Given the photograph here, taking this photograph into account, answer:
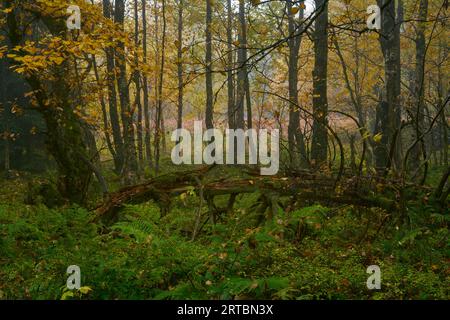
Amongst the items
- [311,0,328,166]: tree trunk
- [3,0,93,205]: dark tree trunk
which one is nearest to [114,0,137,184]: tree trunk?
[3,0,93,205]: dark tree trunk

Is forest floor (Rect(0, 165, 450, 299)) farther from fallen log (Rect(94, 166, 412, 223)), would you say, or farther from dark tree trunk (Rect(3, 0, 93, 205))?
dark tree trunk (Rect(3, 0, 93, 205))

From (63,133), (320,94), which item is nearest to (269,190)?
(320,94)

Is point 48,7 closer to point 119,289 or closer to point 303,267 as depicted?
point 119,289

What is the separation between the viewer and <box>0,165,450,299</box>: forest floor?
14.2 ft

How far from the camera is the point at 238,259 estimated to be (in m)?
4.78

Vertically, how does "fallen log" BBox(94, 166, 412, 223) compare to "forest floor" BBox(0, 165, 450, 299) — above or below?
above

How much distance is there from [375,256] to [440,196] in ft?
5.12

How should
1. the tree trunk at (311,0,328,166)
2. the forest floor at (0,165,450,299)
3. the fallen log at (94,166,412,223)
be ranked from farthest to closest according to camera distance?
the tree trunk at (311,0,328,166) → the fallen log at (94,166,412,223) → the forest floor at (0,165,450,299)

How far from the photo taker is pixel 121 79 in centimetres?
1272

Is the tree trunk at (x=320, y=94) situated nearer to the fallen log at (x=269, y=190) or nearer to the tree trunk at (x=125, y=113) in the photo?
the fallen log at (x=269, y=190)

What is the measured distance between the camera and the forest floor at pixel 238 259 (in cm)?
434

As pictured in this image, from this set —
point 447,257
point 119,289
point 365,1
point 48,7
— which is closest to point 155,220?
point 119,289

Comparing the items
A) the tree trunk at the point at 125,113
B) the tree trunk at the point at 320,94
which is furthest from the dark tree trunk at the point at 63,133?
Answer: the tree trunk at the point at 320,94

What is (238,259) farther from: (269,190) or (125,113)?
(125,113)
